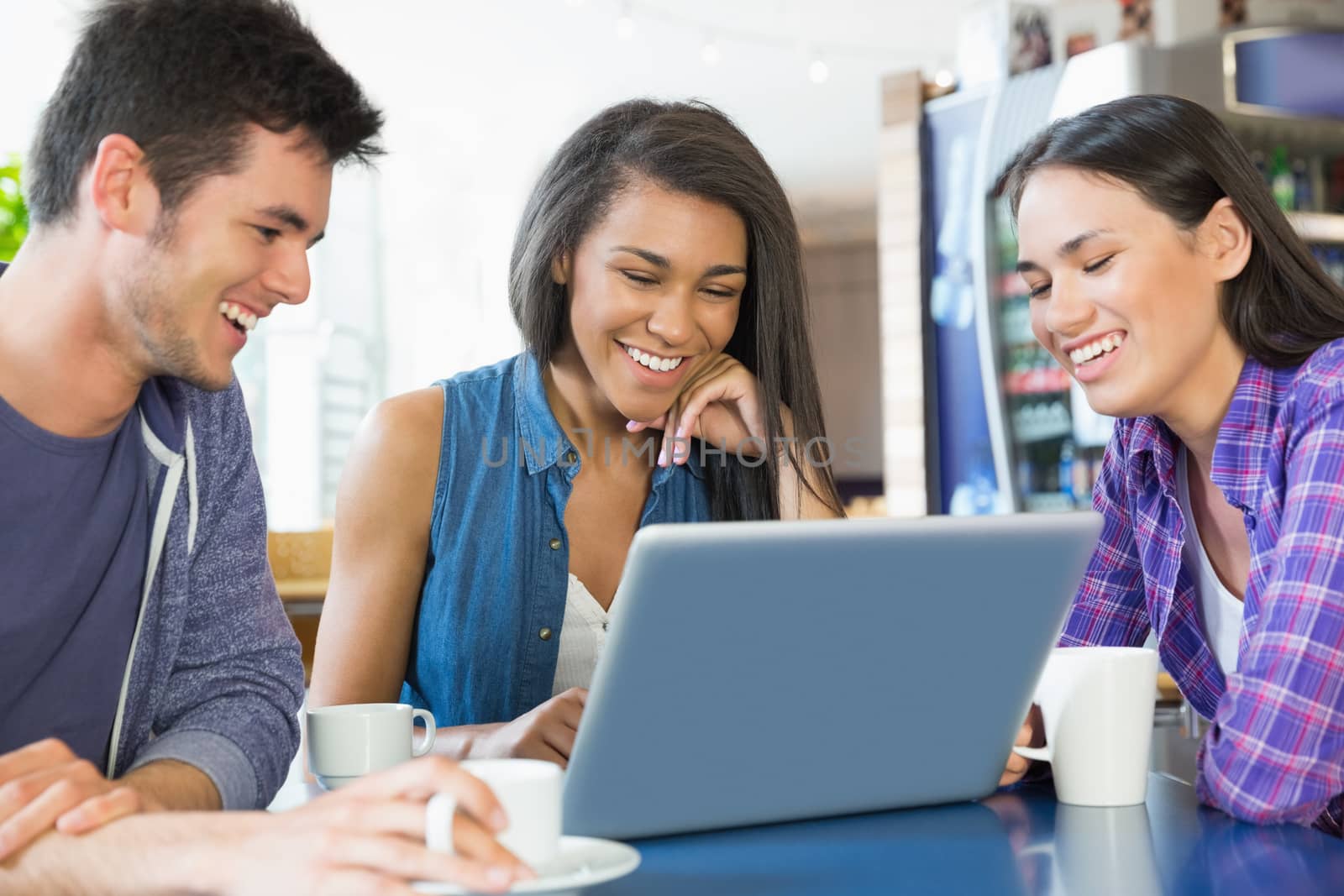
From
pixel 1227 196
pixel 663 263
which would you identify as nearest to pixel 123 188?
pixel 663 263

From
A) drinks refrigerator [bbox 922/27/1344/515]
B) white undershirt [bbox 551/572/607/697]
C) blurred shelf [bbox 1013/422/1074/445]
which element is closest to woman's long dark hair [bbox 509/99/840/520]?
white undershirt [bbox 551/572/607/697]

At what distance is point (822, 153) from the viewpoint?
8.82 m

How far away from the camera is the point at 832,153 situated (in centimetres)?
885

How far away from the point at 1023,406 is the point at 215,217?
3.63 metres

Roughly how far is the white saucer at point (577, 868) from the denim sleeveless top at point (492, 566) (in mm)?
795

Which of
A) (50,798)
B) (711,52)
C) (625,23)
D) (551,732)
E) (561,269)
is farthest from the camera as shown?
(711,52)

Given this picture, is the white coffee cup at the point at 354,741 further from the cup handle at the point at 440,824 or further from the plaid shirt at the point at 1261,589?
the plaid shirt at the point at 1261,589

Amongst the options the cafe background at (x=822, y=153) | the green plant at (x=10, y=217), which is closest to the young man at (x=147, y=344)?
the cafe background at (x=822, y=153)

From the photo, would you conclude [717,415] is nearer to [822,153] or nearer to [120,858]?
[120,858]

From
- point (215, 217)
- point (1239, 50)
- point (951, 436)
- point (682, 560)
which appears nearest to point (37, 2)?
point (951, 436)

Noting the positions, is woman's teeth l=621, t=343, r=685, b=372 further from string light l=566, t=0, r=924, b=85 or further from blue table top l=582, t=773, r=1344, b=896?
string light l=566, t=0, r=924, b=85

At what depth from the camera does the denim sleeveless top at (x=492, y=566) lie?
1.60 metres

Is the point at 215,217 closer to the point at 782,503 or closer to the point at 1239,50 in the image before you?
the point at 782,503

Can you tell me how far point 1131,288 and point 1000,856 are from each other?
0.78 metres
